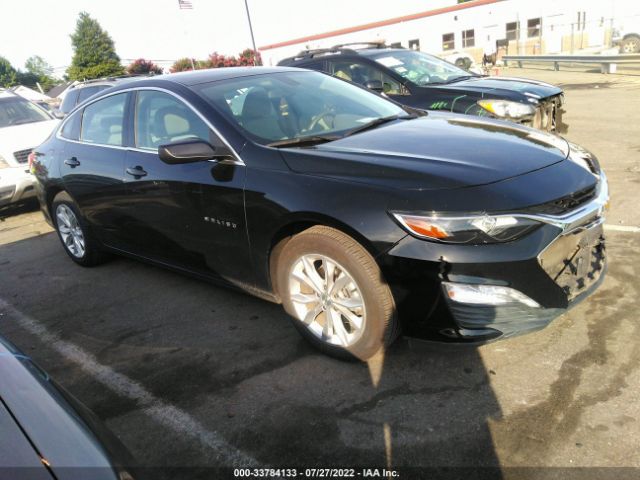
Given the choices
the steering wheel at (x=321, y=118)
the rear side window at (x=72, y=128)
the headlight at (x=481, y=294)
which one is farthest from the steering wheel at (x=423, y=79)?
the headlight at (x=481, y=294)

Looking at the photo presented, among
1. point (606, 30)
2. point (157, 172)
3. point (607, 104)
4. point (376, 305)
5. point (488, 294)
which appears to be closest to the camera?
point (488, 294)

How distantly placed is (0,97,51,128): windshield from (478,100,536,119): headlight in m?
6.94

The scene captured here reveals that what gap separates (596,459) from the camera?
220 cm

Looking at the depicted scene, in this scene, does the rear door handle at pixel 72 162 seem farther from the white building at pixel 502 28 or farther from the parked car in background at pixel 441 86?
the white building at pixel 502 28

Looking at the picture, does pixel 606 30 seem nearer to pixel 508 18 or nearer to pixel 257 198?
pixel 508 18

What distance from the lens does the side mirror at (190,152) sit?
3174 millimetres

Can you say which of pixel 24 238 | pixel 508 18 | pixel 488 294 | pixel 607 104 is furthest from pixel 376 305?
pixel 508 18

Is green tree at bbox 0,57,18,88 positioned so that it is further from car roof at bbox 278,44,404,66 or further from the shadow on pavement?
the shadow on pavement

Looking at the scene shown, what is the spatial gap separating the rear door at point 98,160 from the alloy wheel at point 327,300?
71.9 inches

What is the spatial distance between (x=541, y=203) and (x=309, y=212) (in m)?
1.15

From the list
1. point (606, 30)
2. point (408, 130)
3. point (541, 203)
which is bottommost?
point (606, 30)

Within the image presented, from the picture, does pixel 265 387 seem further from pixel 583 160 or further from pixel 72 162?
pixel 72 162

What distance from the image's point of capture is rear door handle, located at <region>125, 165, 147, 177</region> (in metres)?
3.84

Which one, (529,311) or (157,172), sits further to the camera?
(157,172)
